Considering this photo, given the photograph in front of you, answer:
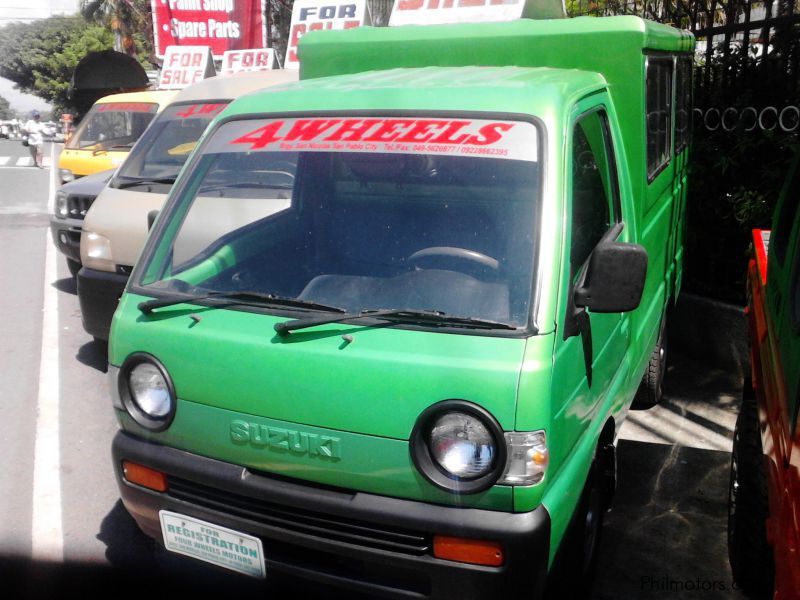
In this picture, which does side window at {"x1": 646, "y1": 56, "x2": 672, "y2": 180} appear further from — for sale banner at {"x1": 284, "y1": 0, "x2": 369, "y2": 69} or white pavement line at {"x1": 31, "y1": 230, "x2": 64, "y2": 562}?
for sale banner at {"x1": 284, "y1": 0, "x2": 369, "y2": 69}

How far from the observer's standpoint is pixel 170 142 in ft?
22.1

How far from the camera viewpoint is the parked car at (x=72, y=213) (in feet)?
23.9

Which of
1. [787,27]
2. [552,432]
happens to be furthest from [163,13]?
[552,432]

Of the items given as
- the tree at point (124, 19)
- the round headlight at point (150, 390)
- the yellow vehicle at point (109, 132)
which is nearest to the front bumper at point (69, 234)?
the yellow vehicle at point (109, 132)

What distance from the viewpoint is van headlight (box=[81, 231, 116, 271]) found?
217 inches

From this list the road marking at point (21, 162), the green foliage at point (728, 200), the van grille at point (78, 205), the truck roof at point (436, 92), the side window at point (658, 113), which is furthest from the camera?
the road marking at point (21, 162)

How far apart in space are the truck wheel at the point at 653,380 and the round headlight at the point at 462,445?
2.90 metres

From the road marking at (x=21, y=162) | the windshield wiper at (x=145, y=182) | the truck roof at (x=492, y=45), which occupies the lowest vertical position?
the road marking at (x=21, y=162)

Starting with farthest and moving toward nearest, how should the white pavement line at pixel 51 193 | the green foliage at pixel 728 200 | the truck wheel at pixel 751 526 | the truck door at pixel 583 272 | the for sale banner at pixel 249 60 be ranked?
the white pavement line at pixel 51 193 → the for sale banner at pixel 249 60 → the green foliage at pixel 728 200 → the truck wheel at pixel 751 526 → the truck door at pixel 583 272

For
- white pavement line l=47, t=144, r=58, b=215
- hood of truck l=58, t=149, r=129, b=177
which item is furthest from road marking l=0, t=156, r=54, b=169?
hood of truck l=58, t=149, r=129, b=177

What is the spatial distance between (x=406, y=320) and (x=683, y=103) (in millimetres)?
3745

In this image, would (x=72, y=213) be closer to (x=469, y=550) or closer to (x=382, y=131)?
(x=382, y=131)

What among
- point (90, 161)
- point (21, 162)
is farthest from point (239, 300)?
point (21, 162)

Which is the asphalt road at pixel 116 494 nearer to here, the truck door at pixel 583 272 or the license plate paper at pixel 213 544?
the license plate paper at pixel 213 544
